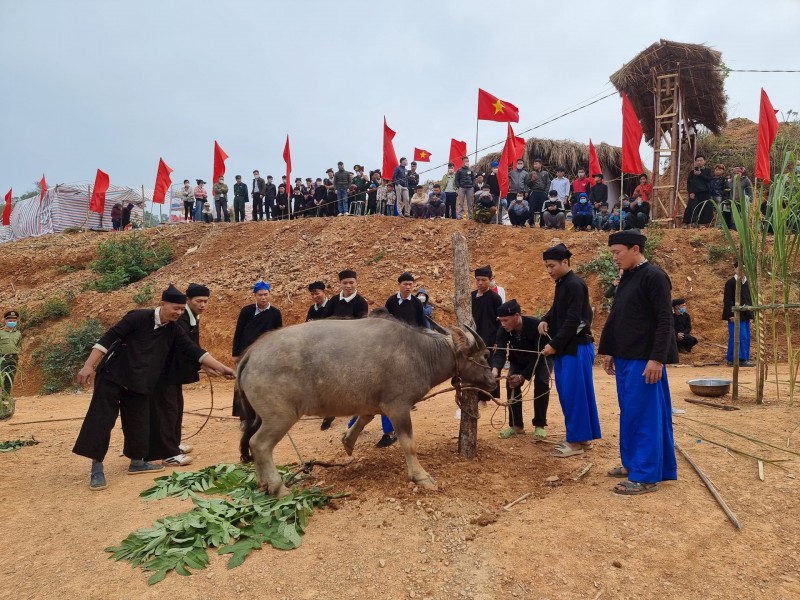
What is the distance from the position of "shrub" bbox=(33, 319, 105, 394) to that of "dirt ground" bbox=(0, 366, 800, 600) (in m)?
8.04

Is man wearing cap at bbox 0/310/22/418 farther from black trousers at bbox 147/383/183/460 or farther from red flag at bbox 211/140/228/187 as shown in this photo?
red flag at bbox 211/140/228/187

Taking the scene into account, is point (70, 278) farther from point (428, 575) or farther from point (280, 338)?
point (428, 575)

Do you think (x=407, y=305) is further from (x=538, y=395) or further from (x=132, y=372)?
(x=132, y=372)

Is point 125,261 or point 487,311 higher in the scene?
point 125,261

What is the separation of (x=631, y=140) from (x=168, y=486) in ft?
42.7

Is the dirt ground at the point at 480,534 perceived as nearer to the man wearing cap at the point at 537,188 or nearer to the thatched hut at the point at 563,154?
the man wearing cap at the point at 537,188

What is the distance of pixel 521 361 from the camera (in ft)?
21.0

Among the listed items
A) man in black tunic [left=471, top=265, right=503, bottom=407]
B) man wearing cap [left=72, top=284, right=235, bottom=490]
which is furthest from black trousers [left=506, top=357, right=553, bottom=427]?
man wearing cap [left=72, top=284, right=235, bottom=490]

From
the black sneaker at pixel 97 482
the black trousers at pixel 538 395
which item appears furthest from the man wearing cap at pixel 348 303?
the black sneaker at pixel 97 482

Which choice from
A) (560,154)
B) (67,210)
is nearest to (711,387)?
(560,154)

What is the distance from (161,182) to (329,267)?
9543 millimetres

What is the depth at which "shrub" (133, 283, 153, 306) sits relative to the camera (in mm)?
15281

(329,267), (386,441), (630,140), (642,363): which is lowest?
(386,441)

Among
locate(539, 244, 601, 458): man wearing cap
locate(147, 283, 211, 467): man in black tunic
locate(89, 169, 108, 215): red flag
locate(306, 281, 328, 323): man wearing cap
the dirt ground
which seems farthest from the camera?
locate(89, 169, 108, 215): red flag
